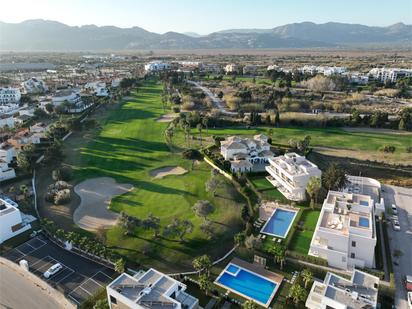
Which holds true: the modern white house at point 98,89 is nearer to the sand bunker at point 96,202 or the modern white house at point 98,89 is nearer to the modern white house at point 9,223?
the sand bunker at point 96,202

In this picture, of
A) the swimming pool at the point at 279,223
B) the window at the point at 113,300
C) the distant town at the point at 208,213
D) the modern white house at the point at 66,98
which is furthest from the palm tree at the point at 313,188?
the modern white house at the point at 66,98

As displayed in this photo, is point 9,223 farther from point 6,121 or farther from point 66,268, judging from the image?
point 6,121

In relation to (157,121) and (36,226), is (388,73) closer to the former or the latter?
(157,121)

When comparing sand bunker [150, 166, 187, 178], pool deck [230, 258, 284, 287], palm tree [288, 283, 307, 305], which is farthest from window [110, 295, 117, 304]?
sand bunker [150, 166, 187, 178]

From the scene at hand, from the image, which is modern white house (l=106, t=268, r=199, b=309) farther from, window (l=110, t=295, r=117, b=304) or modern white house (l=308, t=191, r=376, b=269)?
modern white house (l=308, t=191, r=376, b=269)

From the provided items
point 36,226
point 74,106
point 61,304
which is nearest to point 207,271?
point 61,304
